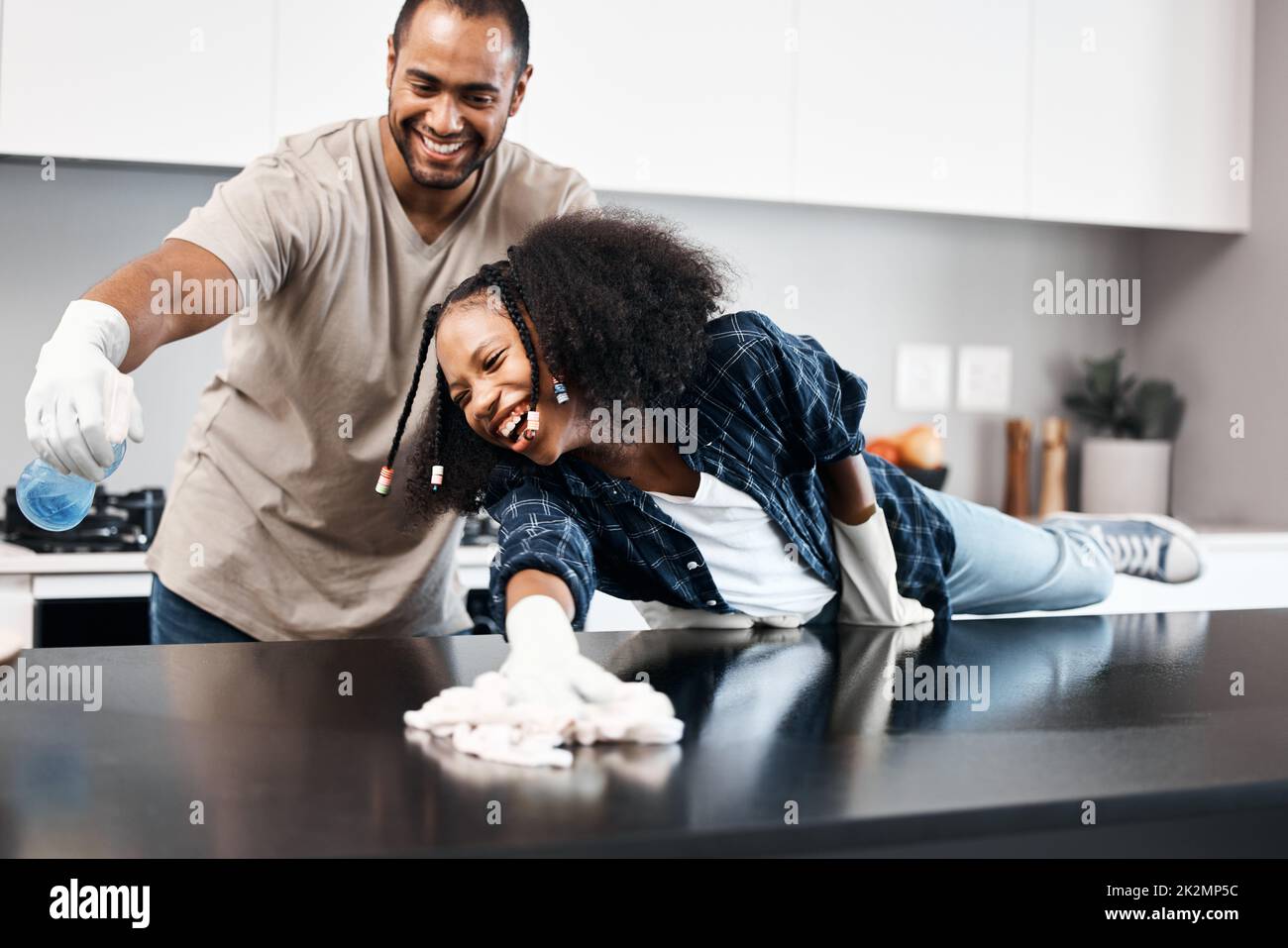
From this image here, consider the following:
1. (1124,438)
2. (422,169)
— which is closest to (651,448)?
(422,169)

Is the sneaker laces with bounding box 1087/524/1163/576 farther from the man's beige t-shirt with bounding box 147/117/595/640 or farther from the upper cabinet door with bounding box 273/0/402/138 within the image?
the upper cabinet door with bounding box 273/0/402/138

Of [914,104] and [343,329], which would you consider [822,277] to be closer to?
[914,104]

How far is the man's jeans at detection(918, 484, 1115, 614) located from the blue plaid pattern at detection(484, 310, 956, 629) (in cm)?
30

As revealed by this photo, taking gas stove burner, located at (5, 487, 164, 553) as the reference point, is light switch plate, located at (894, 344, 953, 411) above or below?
above

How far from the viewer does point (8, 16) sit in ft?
7.08

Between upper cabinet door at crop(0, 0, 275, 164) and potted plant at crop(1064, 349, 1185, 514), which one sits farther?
potted plant at crop(1064, 349, 1185, 514)

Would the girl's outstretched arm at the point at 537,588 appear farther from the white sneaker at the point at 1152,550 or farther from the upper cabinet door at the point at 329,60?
the upper cabinet door at the point at 329,60

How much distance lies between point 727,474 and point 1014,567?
0.56 metres

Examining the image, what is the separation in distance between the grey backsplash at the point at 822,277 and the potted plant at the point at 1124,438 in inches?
4.2

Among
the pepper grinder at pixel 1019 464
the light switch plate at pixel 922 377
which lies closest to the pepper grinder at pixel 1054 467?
the pepper grinder at pixel 1019 464

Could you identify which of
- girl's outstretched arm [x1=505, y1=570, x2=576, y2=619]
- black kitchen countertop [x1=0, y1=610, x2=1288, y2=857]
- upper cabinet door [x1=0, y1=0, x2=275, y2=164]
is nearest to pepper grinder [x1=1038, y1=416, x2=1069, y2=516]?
upper cabinet door [x1=0, y1=0, x2=275, y2=164]

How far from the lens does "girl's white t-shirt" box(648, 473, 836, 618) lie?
1259mm
